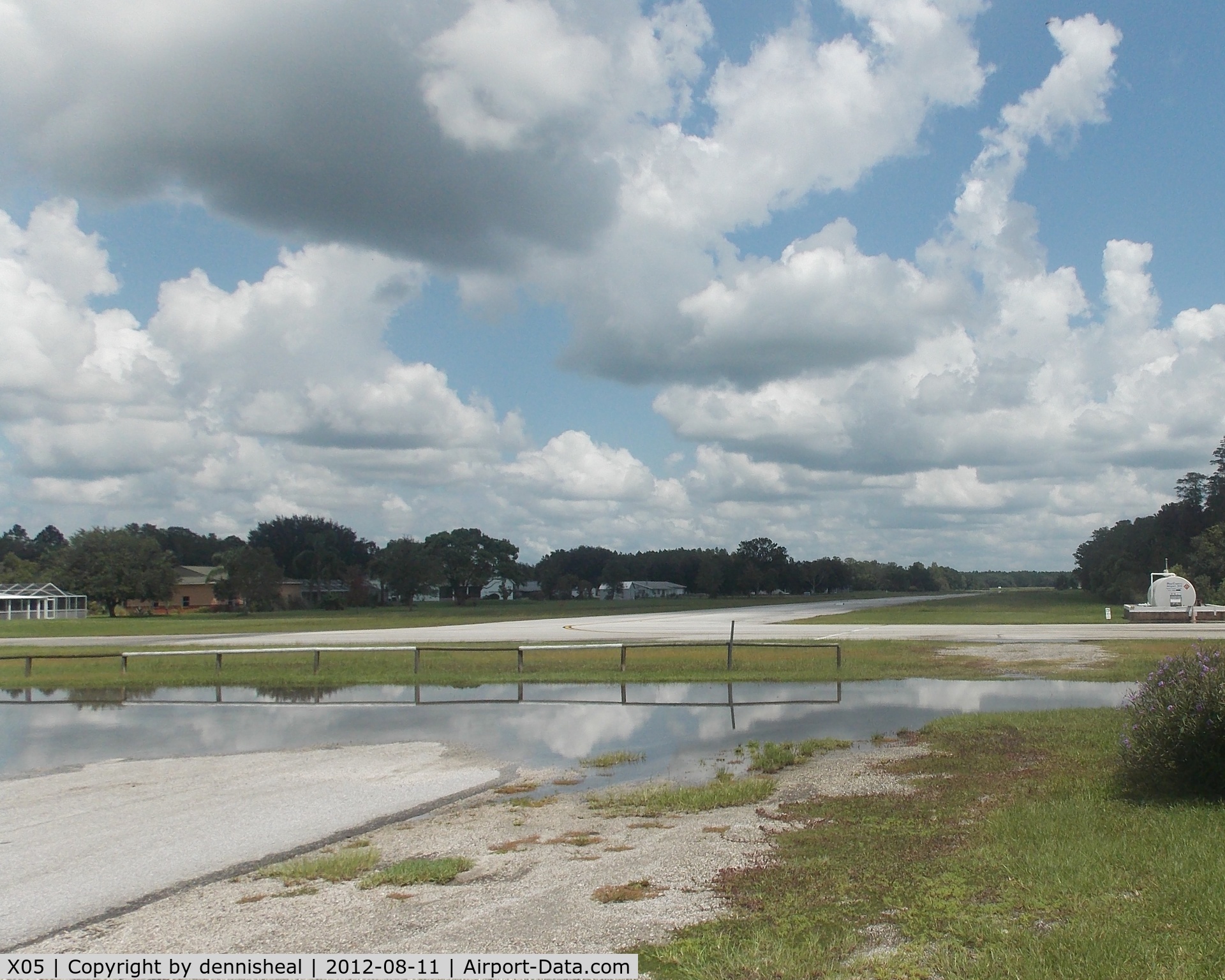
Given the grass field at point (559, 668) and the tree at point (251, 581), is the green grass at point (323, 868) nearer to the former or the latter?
the grass field at point (559, 668)

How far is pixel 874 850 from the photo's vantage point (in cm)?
805

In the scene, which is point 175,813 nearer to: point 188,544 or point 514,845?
point 514,845

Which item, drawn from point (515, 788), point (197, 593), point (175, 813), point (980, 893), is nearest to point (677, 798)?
point (515, 788)

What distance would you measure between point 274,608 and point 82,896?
350ft

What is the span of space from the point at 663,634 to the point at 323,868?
1488 inches

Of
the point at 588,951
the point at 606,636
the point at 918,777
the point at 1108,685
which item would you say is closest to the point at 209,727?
the point at 918,777

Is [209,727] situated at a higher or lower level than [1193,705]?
lower

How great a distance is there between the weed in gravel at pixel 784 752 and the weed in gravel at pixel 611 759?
5.39ft

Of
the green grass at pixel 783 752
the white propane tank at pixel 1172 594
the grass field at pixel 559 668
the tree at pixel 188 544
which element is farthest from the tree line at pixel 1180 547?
the tree at pixel 188 544

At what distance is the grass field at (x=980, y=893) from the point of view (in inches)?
220

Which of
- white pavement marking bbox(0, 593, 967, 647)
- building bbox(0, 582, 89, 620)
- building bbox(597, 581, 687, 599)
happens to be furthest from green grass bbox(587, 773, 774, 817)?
building bbox(597, 581, 687, 599)

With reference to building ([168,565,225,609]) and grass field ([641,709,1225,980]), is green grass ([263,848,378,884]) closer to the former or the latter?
grass field ([641,709,1225,980])

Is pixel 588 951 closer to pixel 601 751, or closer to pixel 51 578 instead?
pixel 601 751

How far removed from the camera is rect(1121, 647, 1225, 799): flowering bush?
928 centimetres
